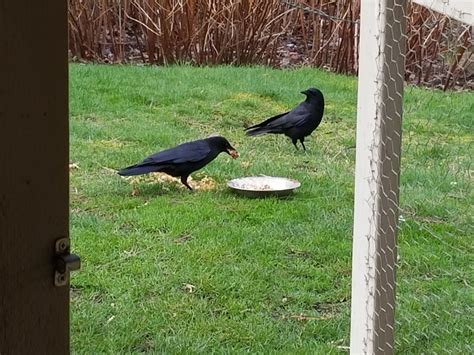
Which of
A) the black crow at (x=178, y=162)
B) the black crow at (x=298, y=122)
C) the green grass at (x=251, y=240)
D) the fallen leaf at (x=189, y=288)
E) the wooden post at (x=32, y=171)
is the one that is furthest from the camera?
the black crow at (x=298, y=122)

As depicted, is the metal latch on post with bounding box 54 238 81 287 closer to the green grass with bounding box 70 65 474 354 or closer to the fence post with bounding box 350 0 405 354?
the fence post with bounding box 350 0 405 354

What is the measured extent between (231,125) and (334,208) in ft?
4.01

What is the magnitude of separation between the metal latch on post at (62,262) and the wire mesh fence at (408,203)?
608 millimetres

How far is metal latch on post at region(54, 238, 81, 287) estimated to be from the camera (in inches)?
21.0

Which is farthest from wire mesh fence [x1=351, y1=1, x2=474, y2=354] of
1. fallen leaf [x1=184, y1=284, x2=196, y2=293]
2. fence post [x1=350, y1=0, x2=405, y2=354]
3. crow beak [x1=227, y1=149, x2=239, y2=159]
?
crow beak [x1=227, y1=149, x2=239, y2=159]

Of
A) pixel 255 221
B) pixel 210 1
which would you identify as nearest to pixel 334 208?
pixel 255 221

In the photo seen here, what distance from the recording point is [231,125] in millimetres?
3867

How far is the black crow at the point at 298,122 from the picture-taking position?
139 inches

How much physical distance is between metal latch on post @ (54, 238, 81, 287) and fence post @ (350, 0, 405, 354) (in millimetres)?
713

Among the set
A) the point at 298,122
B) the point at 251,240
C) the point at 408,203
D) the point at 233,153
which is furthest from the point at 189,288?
the point at 298,122

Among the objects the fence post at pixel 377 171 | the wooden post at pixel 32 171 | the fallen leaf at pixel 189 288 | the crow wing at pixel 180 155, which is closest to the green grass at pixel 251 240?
the fallen leaf at pixel 189 288

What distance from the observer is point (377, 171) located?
3.87 ft

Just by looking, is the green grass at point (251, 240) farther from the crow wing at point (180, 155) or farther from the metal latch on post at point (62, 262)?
the metal latch on post at point (62, 262)

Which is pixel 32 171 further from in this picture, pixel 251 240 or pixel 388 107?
pixel 251 240
